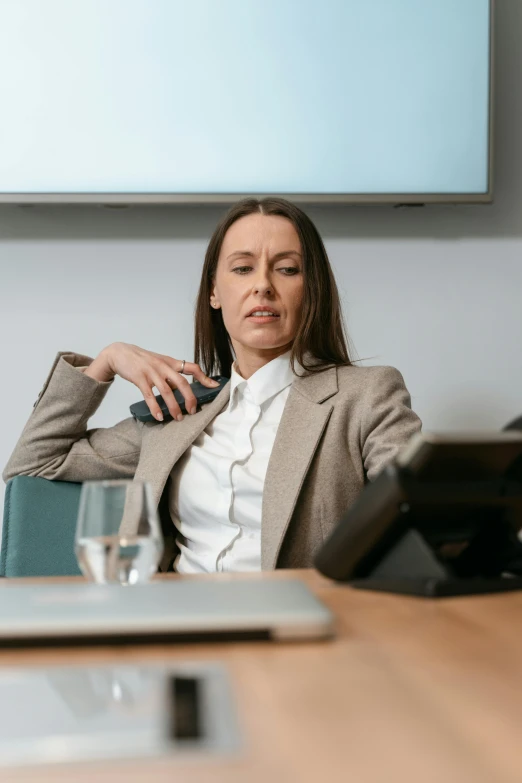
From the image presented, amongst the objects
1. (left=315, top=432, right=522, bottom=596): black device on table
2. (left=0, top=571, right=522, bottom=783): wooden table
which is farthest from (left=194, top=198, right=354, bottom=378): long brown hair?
(left=0, top=571, right=522, bottom=783): wooden table

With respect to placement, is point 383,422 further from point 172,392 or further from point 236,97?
point 236,97

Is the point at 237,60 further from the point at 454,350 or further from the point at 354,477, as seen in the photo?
the point at 354,477

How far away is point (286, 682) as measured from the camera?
0.50m

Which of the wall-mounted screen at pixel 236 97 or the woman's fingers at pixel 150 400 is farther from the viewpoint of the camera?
the wall-mounted screen at pixel 236 97

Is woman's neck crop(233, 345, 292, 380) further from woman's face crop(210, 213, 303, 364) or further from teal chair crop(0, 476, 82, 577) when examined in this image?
→ teal chair crop(0, 476, 82, 577)

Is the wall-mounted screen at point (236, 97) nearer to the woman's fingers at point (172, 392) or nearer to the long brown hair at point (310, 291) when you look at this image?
the long brown hair at point (310, 291)

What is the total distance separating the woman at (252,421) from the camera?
5.15 ft

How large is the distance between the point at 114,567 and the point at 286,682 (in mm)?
281

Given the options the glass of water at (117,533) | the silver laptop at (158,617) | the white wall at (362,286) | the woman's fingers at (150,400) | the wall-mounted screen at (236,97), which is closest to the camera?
the silver laptop at (158,617)

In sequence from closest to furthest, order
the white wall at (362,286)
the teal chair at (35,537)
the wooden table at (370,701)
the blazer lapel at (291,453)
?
the wooden table at (370,701)
the blazer lapel at (291,453)
the teal chair at (35,537)
the white wall at (362,286)

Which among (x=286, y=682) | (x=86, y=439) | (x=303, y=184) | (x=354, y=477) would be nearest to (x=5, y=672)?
(x=286, y=682)

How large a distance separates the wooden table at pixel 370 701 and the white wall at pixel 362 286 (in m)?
1.54

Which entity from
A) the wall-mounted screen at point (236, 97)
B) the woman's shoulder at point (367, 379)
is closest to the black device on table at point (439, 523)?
the woman's shoulder at point (367, 379)

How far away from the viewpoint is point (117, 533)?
0.72 m
